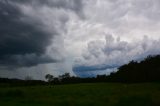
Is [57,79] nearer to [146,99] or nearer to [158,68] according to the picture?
[158,68]

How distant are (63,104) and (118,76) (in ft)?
318

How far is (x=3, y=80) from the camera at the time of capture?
161 metres

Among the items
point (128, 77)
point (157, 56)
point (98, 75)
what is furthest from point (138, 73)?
point (98, 75)

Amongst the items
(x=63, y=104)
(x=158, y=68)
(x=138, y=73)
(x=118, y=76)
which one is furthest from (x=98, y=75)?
(x=63, y=104)

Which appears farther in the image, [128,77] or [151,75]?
[128,77]

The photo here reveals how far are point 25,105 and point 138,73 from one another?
93790 millimetres

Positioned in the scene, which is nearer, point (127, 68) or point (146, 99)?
point (146, 99)

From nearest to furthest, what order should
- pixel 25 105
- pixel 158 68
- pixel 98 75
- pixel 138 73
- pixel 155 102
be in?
pixel 155 102
pixel 25 105
pixel 158 68
pixel 138 73
pixel 98 75

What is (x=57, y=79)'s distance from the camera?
185000 mm

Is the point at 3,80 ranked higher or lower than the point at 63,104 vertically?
higher

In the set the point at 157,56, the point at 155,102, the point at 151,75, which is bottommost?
the point at 155,102

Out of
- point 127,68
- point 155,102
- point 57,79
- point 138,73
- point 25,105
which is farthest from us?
point 57,79

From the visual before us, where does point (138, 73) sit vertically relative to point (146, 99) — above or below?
above

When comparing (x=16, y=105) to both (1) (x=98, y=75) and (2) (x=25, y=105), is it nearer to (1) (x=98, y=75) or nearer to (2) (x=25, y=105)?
(2) (x=25, y=105)
